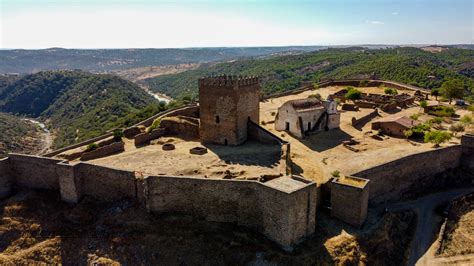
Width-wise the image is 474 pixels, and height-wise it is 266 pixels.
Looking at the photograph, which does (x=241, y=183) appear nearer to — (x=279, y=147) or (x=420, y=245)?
(x=279, y=147)

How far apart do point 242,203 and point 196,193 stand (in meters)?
2.42

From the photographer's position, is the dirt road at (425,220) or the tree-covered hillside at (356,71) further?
the tree-covered hillside at (356,71)

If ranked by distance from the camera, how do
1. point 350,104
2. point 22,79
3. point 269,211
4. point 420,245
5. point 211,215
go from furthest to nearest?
point 22,79 < point 350,104 < point 420,245 < point 211,215 < point 269,211

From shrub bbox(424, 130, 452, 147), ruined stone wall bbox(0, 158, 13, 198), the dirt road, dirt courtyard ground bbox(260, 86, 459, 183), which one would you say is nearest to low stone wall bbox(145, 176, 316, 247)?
dirt courtyard ground bbox(260, 86, 459, 183)

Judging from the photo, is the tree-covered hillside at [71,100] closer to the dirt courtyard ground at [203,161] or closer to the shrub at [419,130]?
the dirt courtyard ground at [203,161]

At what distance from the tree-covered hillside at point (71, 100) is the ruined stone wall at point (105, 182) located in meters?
42.0

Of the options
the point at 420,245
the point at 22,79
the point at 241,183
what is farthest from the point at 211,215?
the point at 22,79

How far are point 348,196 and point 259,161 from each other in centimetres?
608

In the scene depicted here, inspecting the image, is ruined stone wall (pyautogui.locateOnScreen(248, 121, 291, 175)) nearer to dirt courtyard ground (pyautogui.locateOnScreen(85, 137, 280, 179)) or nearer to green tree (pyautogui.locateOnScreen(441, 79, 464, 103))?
dirt courtyard ground (pyautogui.locateOnScreen(85, 137, 280, 179))

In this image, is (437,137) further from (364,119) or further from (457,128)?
(364,119)

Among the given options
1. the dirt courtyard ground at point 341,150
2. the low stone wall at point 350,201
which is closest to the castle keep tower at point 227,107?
the dirt courtyard ground at point 341,150

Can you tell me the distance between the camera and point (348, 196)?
2048 cm

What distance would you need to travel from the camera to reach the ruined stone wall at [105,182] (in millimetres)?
20438

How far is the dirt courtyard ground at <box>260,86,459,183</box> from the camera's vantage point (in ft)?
80.5
